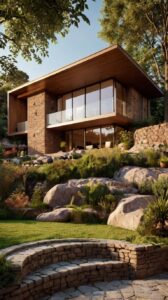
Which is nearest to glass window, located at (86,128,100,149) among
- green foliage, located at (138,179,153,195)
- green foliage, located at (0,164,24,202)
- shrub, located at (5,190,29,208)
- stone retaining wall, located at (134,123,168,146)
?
stone retaining wall, located at (134,123,168,146)

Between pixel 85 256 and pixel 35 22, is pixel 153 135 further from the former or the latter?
pixel 35 22

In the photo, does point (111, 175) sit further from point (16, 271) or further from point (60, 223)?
point (16, 271)

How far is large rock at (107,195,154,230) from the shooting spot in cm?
855

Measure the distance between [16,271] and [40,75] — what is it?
729 inches

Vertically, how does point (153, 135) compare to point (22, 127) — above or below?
below

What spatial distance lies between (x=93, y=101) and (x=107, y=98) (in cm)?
182

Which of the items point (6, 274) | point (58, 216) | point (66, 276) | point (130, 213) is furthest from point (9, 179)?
point (6, 274)

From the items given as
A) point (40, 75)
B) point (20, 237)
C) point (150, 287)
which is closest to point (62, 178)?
point (20, 237)

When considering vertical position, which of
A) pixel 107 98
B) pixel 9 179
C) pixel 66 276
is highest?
pixel 107 98

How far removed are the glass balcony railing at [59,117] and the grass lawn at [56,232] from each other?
539 inches

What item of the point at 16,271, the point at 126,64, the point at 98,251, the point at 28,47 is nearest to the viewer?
the point at 16,271

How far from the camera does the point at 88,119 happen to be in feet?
67.6

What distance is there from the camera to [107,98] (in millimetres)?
20594

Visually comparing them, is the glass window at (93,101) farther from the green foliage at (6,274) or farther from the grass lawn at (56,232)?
the green foliage at (6,274)
